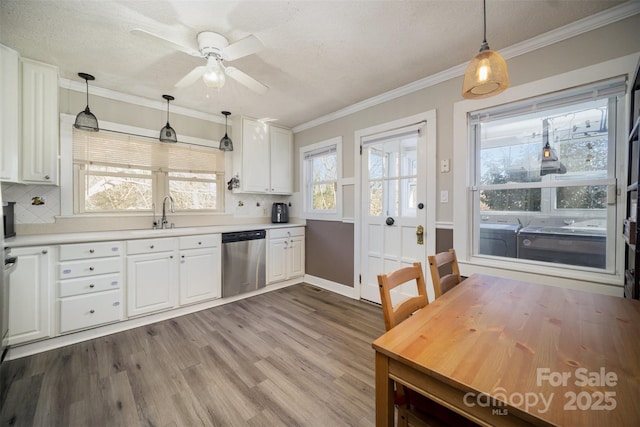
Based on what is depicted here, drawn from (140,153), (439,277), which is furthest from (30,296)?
(439,277)

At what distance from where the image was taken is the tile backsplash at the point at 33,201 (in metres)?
2.43

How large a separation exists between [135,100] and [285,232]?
97.4 inches

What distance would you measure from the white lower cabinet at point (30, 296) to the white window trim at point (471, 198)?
3604 millimetres

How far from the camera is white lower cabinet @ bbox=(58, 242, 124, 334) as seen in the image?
225cm

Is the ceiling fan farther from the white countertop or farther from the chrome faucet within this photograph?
the chrome faucet

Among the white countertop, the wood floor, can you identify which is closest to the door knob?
the wood floor

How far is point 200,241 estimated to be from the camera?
119 inches

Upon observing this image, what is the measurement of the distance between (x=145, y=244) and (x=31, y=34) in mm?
1852

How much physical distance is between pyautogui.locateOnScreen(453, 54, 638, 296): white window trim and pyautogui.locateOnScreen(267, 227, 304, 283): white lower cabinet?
2277 millimetres

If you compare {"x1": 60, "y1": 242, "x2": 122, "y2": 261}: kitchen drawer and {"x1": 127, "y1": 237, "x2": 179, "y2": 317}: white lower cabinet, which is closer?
{"x1": 60, "y1": 242, "x2": 122, "y2": 261}: kitchen drawer

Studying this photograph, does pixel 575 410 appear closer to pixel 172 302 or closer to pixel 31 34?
pixel 172 302

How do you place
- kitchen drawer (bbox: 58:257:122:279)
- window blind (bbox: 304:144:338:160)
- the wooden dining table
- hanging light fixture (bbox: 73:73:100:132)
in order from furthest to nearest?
window blind (bbox: 304:144:338:160), hanging light fixture (bbox: 73:73:100:132), kitchen drawer (bbox: 58:257:122:279), the wooden dining table

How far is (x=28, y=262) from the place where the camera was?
6.84 ft

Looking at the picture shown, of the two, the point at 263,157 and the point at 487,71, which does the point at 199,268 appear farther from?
the point at 487,71
